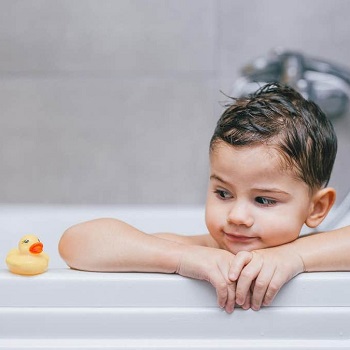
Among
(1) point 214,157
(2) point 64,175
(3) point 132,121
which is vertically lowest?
(2) point 64,175

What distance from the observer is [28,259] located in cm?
97

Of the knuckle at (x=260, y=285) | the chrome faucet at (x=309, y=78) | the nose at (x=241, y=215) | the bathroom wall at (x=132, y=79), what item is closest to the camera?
the knuckle at (x=260, y=285)

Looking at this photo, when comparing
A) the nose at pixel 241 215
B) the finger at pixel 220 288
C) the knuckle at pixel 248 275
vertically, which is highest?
the nose at pixel 241 215

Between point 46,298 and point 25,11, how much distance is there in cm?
119

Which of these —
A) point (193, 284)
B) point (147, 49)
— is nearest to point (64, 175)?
point (147, 49)

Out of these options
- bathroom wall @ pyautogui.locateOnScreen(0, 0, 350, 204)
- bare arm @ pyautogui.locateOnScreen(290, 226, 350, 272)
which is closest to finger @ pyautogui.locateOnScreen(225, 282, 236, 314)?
bare arm @ pyautogui.locateOnScreen(290, 226, 350, 272)

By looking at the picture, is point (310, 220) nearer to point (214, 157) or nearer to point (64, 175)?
point (214, 157)

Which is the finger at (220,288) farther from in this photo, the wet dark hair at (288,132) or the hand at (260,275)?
the wet dark hair at (288,132)

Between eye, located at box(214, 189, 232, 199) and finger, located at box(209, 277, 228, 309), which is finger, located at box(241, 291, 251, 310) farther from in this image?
eye, located at box(214, 189, 232, 199)

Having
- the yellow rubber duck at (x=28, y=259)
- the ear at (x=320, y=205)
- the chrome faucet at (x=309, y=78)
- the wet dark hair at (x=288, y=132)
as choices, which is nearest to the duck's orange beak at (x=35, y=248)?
the yellow rubber duck at (x=28, y=259)

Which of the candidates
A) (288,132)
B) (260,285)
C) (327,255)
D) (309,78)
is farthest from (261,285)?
(309,78)

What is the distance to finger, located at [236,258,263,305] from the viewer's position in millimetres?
937

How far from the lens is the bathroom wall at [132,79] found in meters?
1.97

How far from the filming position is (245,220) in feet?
3.43
